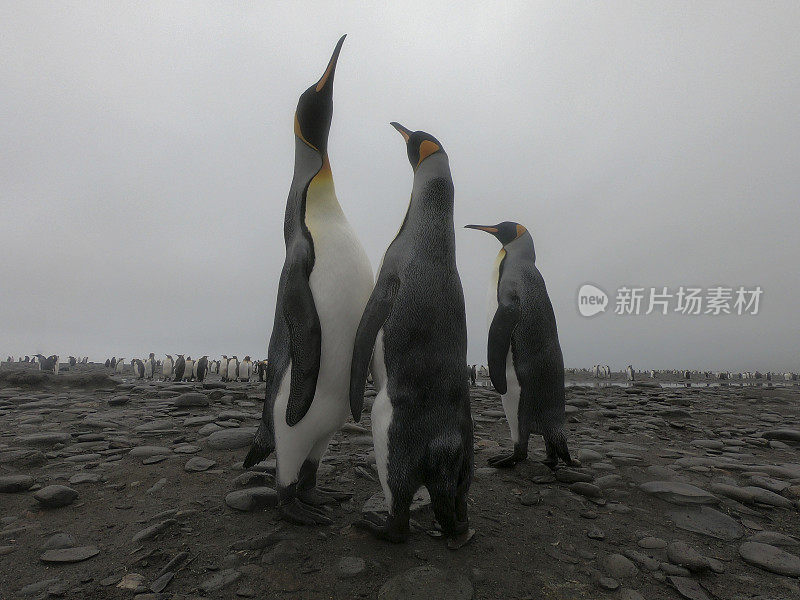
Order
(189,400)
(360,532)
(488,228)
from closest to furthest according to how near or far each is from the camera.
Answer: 1. (360,532)
2. (488,228)
3. (189,400)

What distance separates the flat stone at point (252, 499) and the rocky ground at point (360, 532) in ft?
0.03

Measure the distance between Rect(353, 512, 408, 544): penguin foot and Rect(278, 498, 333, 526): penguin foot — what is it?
219mm

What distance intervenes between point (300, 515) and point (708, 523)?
8.74ft

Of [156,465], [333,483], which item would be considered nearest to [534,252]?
[333,483]

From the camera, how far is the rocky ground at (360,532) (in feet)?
6.32

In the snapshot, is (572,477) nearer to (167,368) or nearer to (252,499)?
(252,499)

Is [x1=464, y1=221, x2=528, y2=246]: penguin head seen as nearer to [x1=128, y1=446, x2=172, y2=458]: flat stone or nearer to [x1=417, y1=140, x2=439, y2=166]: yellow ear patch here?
[x1=417, y1=140, x2=439, y2=166]: yellow ear patch

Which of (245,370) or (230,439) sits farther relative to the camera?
(245,370)

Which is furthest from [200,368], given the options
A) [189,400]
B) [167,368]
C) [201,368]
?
[189,400]

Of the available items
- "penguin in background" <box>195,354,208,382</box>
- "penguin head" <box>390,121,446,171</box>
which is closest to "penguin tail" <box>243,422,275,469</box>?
"penguin head" <box>390,121,446,171</box>

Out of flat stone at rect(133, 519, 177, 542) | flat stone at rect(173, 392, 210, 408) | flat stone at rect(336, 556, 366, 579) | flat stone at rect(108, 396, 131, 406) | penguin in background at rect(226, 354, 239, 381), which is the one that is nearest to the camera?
flat stone at rect(336, 556, 366, 579)

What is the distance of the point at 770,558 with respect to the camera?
2270 mm

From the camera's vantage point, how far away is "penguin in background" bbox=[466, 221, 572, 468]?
3531 mm

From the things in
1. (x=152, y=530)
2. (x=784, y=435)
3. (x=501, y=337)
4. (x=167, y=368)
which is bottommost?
(x=167, y=368)
